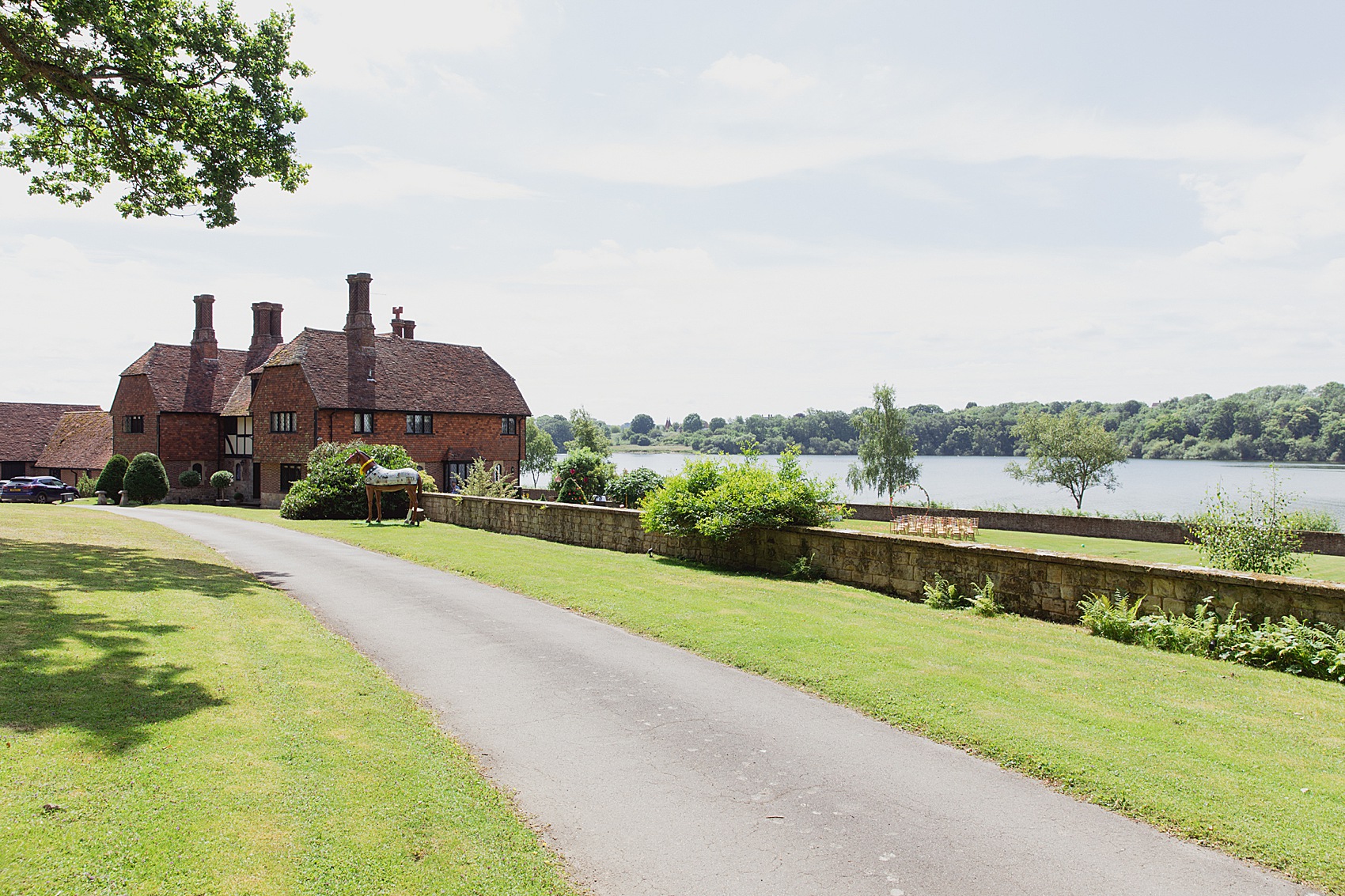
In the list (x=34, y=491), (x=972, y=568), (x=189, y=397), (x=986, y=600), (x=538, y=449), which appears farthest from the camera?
(x=538, y=449)

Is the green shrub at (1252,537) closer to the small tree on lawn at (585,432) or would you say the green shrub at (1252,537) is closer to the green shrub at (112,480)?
the green shrub at (112,480)

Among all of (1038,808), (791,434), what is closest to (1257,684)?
(1038,808)

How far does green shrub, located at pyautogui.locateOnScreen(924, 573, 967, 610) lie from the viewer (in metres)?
12.7

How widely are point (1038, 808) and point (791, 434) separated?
150 meters

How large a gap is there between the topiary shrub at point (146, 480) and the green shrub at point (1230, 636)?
153 ft

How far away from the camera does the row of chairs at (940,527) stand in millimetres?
32188

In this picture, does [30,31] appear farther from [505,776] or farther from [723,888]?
[723,888]

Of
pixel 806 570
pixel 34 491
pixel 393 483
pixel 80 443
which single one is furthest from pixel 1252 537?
pixel 80 443

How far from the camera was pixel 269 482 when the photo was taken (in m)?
43.5

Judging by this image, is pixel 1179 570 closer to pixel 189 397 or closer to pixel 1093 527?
pixel 1093 527

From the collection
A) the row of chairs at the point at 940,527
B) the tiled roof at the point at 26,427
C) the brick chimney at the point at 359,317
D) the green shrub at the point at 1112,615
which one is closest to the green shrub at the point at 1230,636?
the green shrub at the point at 1112,615

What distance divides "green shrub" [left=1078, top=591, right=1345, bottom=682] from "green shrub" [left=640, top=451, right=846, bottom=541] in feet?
20.0

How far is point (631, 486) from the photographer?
101 ft

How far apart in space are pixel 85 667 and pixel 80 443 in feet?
206
